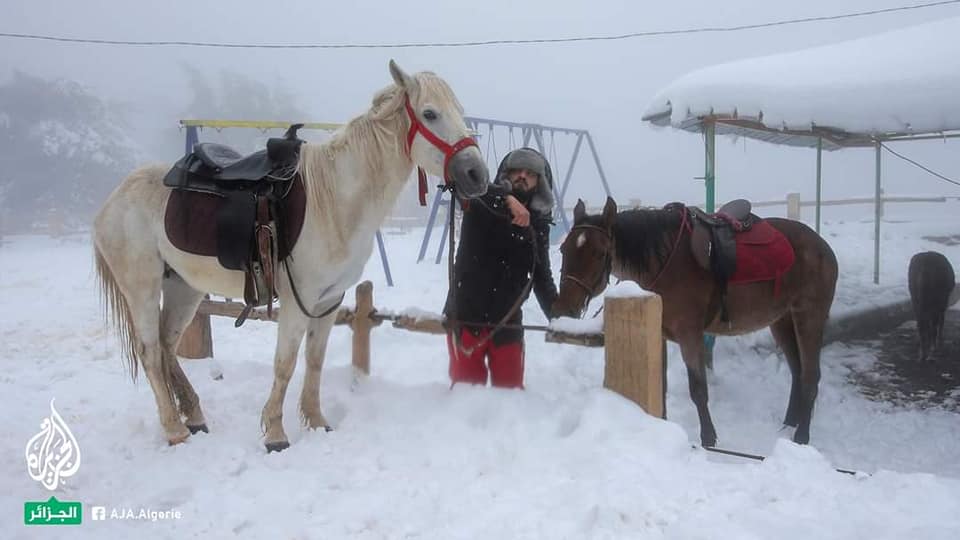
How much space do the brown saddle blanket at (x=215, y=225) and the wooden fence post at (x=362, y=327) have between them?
0.98m

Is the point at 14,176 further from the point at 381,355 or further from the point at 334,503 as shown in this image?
the point at 334,503

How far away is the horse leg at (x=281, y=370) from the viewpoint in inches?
100

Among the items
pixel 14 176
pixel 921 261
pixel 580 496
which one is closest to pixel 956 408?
pixel 921 261

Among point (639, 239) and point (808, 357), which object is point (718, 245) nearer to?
point (639, 239)

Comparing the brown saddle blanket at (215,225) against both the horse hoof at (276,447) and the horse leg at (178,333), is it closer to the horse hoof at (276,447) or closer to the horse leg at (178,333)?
the horse leg at (178,333)

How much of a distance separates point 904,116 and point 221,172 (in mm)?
6210

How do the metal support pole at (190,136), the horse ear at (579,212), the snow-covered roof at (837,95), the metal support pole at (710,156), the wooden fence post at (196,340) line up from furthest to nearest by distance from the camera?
the metal support pole at (190,136) → the metal support pole at (710,156) → the snow-covered roof at (837,95) → the wooden fence post at (196,340) → the horse ear at (579,212)

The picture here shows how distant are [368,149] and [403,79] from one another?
0.36 m

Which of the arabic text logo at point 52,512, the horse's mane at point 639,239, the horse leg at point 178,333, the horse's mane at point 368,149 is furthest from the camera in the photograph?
the horse's mane at point 639,239

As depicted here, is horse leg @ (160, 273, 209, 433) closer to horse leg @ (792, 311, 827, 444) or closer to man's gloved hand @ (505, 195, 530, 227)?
man's gloved hand @ (505, 195, 530, 227)

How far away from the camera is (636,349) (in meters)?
2.23

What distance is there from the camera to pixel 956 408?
195 inches

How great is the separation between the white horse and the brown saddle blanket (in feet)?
0.16

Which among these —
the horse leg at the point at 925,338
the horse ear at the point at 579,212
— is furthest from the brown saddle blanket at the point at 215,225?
the horse leg at the point at 925,338
